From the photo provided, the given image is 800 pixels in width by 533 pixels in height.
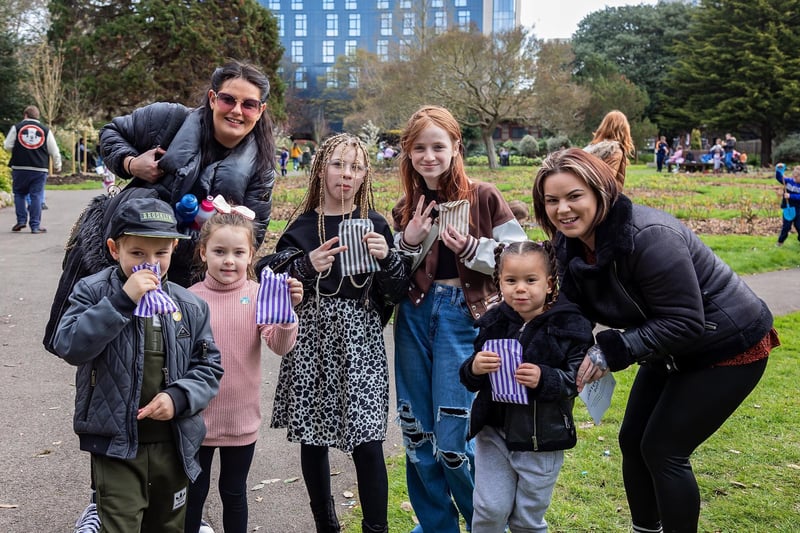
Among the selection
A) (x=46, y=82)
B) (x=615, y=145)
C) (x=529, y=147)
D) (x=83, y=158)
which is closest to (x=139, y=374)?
(x=615, y=145)

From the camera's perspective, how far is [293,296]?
3.38 metres

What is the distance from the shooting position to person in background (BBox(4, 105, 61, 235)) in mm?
13570

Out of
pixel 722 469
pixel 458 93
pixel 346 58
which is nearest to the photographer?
pixel 722 469

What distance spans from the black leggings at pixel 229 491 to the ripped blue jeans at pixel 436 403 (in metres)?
0.78

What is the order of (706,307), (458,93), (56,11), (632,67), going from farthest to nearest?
1. (632,67)
2. (458,93)
3. (56,11)
4. (706,307)

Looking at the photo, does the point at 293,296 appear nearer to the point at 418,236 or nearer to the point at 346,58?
the point at 418,236

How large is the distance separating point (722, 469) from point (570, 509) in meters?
1.15

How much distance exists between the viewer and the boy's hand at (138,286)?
2869 mm

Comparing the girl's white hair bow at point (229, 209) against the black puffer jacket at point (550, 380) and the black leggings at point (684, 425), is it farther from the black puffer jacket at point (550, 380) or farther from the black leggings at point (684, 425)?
the black leggings at point (684, 425)

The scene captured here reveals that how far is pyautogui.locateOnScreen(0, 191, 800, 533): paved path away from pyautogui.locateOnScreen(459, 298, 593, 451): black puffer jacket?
1415 millimetres

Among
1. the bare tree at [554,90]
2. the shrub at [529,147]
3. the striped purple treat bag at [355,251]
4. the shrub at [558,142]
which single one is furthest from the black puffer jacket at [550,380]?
the shrub at [529,147]

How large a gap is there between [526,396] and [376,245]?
96cm

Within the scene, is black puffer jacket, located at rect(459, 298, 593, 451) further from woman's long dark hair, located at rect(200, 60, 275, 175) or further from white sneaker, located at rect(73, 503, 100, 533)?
white sneaker, located at rect(73, 503, 100, 533)

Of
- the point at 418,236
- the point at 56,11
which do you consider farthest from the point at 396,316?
the point at 56,11
